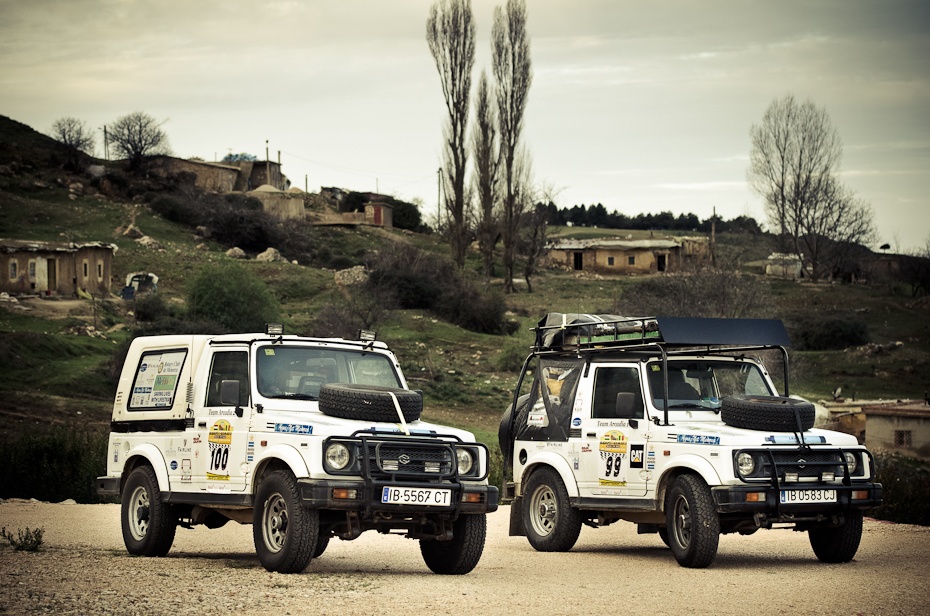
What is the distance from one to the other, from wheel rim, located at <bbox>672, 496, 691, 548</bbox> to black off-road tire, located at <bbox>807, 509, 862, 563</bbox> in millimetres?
1603

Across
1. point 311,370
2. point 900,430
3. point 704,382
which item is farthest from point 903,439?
point 311,370

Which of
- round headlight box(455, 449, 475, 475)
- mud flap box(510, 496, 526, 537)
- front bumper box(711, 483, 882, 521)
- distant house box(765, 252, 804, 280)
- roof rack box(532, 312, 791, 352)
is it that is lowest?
mud flap box(510, 496, 526, 537)

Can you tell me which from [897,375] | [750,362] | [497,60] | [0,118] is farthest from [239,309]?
[0,118]

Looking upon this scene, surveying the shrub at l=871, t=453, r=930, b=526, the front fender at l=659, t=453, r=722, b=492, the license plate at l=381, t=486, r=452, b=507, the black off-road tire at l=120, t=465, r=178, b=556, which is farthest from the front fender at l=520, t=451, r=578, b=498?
the shrub at l=871, t=453, r=930, b=526

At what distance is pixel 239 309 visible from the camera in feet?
171

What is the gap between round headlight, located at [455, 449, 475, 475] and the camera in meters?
12.2

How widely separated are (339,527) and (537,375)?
4627 millimetres

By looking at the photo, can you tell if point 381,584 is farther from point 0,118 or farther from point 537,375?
point 0,118

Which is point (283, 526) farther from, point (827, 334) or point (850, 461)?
point (827, 334)

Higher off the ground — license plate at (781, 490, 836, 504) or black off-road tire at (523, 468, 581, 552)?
license plate at (781, 490, 836, 504)

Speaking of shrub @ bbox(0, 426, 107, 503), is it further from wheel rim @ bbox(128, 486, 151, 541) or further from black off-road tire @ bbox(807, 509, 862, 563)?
black off-road tire @ bbox(807, 509, 862, 563)

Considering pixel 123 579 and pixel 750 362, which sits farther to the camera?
pixel 750 362

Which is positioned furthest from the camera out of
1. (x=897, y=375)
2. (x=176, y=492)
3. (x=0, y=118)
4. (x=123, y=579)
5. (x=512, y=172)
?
(x=0, y=118)

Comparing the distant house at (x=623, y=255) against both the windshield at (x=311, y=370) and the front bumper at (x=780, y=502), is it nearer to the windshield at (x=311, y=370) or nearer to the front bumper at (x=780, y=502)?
the front bumper at (x=780, y=502)
